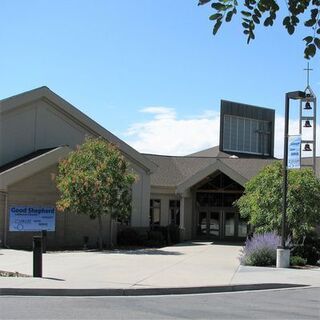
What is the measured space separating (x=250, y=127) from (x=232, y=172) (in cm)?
2080

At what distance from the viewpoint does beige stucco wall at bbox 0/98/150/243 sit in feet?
88.1

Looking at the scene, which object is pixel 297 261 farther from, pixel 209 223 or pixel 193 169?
pixel 193 169

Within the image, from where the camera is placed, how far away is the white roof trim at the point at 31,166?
25.1m

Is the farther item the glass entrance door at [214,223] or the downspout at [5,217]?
the glass entrance door at [214,223]

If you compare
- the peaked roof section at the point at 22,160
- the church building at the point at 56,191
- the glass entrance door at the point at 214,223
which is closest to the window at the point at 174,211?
the church building at the point at 56,191

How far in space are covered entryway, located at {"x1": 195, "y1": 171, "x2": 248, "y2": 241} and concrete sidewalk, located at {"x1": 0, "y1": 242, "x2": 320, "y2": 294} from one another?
15.9 m

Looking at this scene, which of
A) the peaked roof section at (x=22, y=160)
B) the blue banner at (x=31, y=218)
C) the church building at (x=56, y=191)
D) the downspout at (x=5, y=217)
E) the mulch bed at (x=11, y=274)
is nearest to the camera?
the mulch bed at (x=11, y=274)

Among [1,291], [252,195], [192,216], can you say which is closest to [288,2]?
[1,291]

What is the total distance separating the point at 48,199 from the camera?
27047 mm

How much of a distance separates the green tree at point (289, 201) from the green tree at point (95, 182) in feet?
18.1

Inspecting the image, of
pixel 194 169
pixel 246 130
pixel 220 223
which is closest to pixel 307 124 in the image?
pixel 220 223

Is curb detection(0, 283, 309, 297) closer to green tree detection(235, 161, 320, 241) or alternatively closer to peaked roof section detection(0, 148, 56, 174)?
green tree detection(235, 161, 320, 241)

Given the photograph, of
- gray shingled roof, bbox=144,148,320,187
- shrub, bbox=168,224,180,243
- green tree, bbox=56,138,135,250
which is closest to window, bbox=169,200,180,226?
gray shingled roof, bbox=144,148,320,187

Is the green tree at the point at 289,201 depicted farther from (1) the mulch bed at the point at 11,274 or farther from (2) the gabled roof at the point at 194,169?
(1) the mulch bed at the point at 11,274
